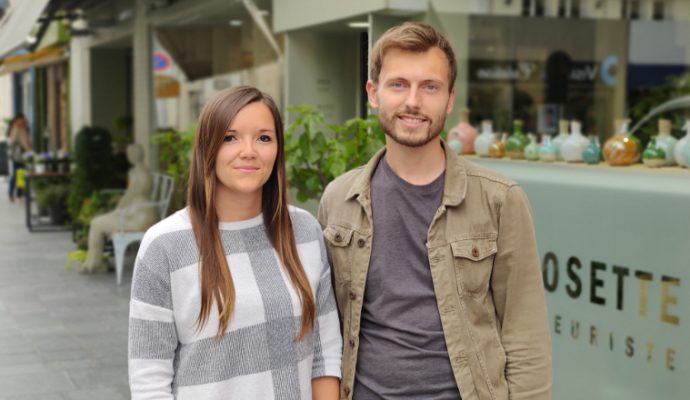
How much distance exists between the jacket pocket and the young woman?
0.35 m

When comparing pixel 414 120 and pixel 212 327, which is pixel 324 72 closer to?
pixel 414 120

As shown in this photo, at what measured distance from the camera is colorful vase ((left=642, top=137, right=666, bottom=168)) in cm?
441

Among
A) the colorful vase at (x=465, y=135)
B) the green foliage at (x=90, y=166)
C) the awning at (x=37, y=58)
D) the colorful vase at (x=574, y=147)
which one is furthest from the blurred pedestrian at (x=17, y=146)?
the colorful vase at (x=574, y=147)

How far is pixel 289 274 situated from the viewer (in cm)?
220

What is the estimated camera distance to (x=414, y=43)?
2.12 meters

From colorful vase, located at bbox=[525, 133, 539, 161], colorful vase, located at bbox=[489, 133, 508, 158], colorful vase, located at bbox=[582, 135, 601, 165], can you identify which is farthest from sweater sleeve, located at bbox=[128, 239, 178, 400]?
colorful vase, located at bbox=[489, 133, 508, 158]

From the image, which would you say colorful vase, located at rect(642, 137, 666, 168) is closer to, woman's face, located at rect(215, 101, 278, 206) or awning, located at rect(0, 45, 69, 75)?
woman's face, located at rect(215, 101, 278, 206)

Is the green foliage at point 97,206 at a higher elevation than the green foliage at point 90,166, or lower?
lower

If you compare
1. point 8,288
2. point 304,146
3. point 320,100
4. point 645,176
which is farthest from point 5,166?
point 645,176

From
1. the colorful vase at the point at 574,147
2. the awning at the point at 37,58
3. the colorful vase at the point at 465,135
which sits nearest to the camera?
the colorful vase at the point at 574,147

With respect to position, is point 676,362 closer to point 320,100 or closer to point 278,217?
point 278,217

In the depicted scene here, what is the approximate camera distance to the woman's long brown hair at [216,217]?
6.89 feet

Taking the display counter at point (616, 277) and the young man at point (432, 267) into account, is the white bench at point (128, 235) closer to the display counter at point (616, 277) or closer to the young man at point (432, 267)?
the display counter at point (616, 277)

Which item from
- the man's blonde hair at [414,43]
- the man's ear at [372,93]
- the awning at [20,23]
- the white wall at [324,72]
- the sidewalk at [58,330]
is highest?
the awning at [20,23]
